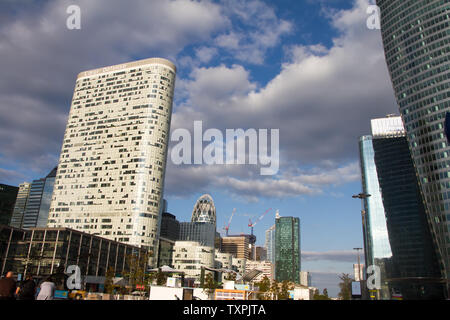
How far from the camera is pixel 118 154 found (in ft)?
546

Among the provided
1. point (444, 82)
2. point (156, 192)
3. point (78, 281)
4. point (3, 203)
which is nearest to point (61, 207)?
point (3, 203)

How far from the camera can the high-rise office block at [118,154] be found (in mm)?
155875

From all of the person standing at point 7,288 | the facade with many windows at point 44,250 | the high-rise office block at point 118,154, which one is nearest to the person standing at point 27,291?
the person standing at point 7,288

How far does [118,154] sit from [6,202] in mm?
52334

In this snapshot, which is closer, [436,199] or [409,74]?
[436,199]

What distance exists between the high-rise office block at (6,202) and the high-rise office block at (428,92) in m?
164

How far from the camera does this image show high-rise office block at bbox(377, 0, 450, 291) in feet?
359

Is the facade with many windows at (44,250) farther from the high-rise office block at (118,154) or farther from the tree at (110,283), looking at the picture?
the high-rise office block at (118,154)

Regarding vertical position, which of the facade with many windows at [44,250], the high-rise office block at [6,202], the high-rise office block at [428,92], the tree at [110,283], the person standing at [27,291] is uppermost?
the high-rise office block at [428,92]

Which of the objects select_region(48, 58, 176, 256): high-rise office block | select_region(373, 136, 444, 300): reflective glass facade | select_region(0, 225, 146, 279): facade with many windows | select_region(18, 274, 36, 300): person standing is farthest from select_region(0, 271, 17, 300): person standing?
select_region(373, 136, 444, 300): reflective glass facade

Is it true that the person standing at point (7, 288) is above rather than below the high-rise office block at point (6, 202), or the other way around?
below

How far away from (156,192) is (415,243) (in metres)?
141
